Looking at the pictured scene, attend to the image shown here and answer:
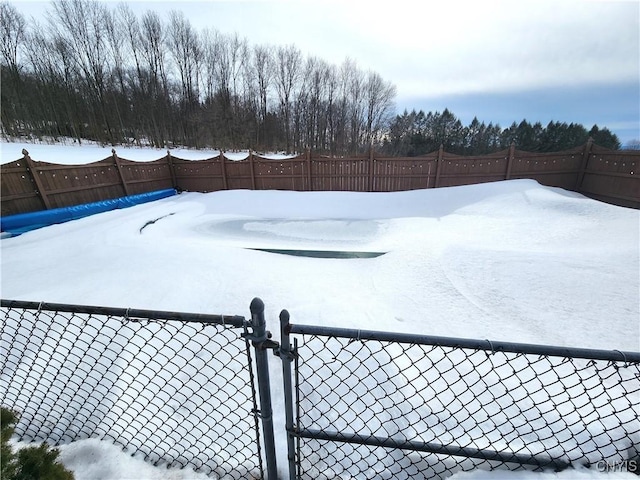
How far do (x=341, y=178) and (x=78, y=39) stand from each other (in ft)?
88.9

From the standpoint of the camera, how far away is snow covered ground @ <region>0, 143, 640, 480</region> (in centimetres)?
273

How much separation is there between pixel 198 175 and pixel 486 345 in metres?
13.4

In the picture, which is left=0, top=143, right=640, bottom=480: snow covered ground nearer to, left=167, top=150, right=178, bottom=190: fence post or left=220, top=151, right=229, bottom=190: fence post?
left=220, top=151, right=229, bottom=190: fence post

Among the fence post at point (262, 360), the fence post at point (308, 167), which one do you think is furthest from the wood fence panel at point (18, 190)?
the fence post at point (262, 360)

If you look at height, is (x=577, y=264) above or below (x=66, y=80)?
below

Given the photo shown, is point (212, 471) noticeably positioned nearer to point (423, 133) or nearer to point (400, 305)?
point (400, 305)

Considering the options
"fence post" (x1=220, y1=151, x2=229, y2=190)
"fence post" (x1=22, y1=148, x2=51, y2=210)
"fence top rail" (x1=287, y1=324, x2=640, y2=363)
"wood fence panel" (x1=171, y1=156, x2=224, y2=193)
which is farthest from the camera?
"wood fence panel" (x1=171, y1=156, x2=224, y2=193)

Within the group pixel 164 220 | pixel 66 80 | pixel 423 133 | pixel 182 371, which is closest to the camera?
pixel 182 371

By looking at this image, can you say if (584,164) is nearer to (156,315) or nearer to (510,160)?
(510,160)

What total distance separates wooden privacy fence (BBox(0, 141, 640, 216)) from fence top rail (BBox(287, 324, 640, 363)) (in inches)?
415

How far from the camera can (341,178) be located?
11281mm

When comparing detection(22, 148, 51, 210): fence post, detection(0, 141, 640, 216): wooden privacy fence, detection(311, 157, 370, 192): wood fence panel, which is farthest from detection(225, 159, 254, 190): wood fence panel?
detection(22, 148, 51, 210): fence post

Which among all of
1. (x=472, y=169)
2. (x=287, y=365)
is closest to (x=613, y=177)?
(x=472, y=169)

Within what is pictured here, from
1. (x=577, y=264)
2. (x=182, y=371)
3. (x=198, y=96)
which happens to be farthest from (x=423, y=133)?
(x=182, y=371)
